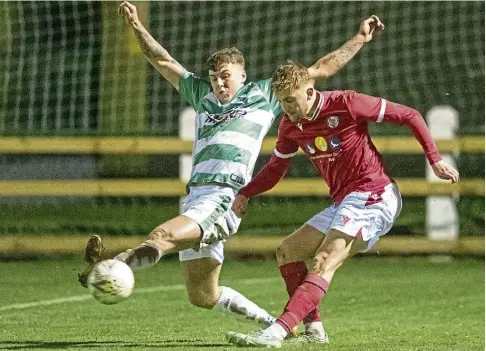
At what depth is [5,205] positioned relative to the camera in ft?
43.2

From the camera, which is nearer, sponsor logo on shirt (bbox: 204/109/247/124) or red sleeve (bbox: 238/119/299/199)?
red sleeve (bbox: 238/119/299/199)

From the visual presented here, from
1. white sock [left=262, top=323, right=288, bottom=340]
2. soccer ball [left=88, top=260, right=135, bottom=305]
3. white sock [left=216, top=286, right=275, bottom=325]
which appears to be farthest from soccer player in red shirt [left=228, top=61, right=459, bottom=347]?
soccer ball [left=88, top=260, right=135, bottom=305]

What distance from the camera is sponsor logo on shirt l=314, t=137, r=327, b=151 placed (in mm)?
6980

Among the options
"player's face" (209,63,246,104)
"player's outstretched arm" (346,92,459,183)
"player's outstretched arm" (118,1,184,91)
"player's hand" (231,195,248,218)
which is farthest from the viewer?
"player's outstretched arm" (118,1,184,91)

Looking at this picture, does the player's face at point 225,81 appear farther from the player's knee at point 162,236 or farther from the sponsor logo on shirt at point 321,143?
the player's knee at point 162,236

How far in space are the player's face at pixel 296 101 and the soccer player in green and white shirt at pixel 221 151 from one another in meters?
0.29

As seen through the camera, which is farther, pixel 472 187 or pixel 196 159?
pixel 472 187

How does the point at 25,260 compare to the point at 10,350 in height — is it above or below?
below

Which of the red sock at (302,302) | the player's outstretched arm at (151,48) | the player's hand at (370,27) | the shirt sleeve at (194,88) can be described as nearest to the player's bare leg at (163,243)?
the red sock at (302,302)

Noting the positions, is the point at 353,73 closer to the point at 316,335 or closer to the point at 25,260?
the point at 25,260

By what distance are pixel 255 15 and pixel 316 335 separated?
9.79 m

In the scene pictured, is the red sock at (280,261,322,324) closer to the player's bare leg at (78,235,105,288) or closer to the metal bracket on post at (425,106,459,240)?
the player's bare leg at (78,235,105,288)

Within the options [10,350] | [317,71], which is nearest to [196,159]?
[317,71]

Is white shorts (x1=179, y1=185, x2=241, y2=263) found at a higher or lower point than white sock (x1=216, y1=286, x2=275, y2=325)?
higher
